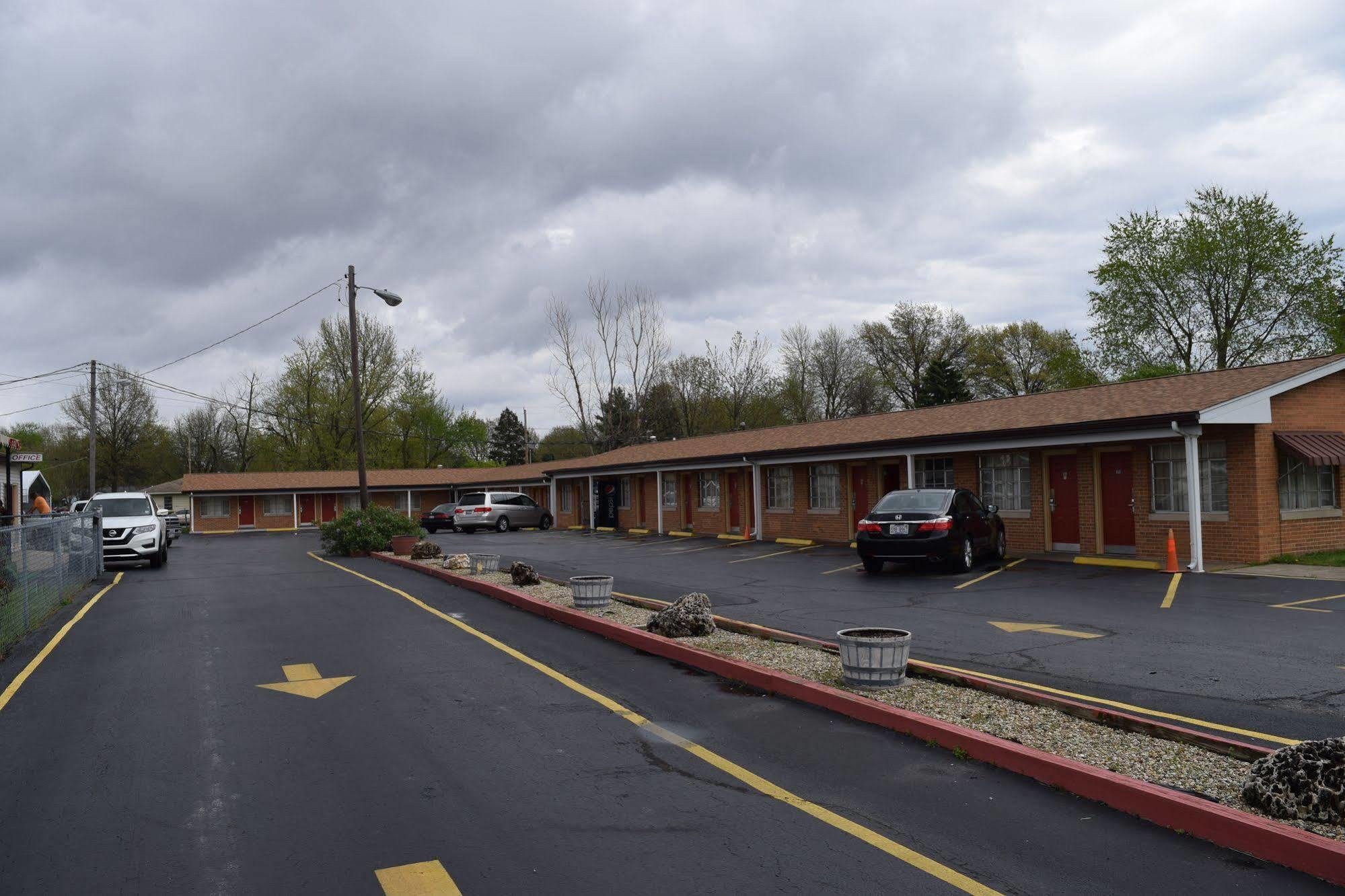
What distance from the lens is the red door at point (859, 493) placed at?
24.2m

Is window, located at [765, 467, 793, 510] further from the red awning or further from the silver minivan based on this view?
the silver minivan

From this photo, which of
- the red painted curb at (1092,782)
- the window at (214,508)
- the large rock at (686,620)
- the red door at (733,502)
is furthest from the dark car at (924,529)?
the window at (214,508)

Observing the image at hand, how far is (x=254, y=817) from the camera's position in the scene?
4.97 m

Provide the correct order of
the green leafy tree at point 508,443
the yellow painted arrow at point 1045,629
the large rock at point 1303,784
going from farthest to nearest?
the green leafy tree at point 508,443 < the yellow painted arrow at point 1045,629 < the large rock at point 1303,784

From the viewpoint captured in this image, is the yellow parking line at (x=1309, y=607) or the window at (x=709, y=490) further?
the window at (x=709, y=490)

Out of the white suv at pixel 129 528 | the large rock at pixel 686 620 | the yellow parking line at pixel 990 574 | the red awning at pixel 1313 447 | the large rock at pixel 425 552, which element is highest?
the red awning at pixel 1313 447

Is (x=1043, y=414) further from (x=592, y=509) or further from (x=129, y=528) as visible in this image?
(x=592, y=509)

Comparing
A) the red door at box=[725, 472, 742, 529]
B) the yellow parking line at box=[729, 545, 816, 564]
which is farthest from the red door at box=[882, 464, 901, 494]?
the red door at box=[725, 472, 742, 529]

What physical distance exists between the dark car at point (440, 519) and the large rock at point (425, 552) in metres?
19.0

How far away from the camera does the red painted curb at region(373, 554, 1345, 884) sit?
414cm

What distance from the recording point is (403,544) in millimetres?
25188

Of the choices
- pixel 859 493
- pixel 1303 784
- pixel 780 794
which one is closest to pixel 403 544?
pixel 859 493

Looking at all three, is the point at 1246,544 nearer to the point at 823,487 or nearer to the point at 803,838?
the point at 823,487

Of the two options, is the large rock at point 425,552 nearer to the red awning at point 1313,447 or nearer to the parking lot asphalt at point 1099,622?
the parking lot asphalt at point 1099,622
